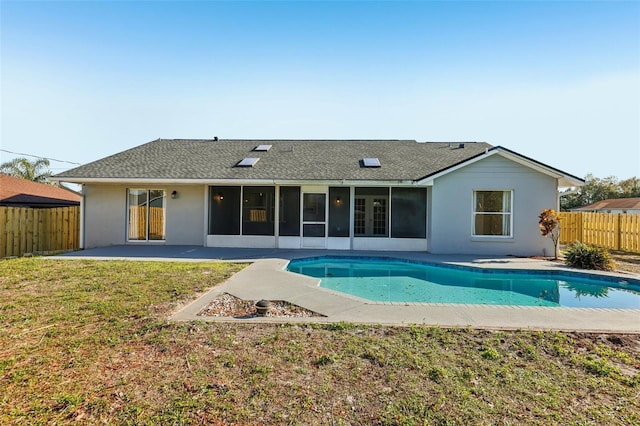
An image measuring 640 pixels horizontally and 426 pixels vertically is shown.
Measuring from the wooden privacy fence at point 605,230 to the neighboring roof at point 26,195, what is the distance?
2397 centimetres

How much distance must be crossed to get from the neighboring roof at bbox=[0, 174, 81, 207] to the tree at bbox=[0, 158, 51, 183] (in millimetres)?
8072

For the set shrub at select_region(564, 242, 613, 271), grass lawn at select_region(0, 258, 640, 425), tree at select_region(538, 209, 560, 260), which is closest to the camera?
grass lawn at select_region(0, 258, 640, 425)

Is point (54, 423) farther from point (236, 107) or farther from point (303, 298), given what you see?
point (236, 107)

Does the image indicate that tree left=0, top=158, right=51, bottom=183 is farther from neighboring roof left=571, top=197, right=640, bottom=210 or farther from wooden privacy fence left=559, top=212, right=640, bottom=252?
neighboring roof left=571, top=197, right=640, bottom=210

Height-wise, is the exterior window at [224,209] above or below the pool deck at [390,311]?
above

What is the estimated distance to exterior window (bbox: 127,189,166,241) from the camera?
1345 cm

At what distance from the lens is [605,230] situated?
14836 millimetres

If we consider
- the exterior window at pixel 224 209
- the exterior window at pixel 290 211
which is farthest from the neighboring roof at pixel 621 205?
the exterior window at pixel 224 209

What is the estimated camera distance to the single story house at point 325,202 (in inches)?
470

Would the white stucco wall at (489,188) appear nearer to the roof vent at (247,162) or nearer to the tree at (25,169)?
the roof vent at (247,162)

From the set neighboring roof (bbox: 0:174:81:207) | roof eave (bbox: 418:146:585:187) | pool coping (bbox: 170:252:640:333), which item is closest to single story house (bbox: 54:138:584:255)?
roof eave (bbox: 418:146:585:187)

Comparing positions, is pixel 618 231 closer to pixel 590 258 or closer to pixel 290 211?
pixel 590 258

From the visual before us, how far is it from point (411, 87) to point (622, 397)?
13.6 metres

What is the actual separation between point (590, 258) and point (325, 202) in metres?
9.01
